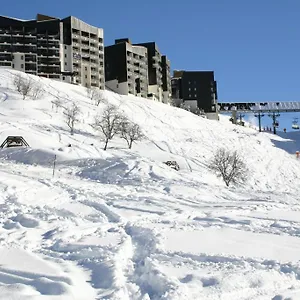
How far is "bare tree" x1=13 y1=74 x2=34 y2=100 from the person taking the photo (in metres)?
76.8

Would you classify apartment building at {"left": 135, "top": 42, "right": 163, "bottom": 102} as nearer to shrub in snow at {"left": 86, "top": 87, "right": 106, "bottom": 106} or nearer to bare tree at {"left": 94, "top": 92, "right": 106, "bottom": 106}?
shrub in snow at {"left": 86, "top": 87, "right": 106, "bottom": 106}

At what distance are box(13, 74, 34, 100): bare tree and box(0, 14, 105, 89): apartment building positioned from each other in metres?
19.4

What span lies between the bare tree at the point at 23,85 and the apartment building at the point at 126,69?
1274 inches

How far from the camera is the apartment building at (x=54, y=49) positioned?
339 ft

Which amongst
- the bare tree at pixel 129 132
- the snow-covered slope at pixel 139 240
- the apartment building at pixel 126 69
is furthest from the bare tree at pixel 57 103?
the snow-covered slope at pixel 139 240

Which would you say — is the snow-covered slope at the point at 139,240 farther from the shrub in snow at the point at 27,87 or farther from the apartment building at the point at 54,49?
the apartment building at the point at 54,49

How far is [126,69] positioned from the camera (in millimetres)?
113375

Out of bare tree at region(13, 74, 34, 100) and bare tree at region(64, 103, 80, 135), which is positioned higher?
bare tree at region(13, 74, 34, 100)

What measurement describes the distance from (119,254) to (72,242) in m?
1.82

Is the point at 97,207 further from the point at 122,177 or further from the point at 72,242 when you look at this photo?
the point at 122,177

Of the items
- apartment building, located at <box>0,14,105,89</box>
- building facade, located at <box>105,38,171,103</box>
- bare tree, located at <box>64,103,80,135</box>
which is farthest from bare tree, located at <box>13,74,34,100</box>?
building facade, located at <box>105,38,171,103</box>

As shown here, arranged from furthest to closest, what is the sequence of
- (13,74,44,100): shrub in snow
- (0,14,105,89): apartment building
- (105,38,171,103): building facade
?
(105,38,171,103): building facade
(0,14,105,89): apartment building
(13,74,44,100): shrub in snow

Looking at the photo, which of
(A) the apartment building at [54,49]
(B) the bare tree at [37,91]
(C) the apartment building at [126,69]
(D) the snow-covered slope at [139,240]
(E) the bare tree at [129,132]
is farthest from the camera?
(C) the apartment building at [126,69]

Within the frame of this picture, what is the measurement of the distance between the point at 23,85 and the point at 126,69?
134ft
